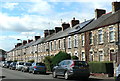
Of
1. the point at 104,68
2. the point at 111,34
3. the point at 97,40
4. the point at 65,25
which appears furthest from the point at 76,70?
the point at 65,25

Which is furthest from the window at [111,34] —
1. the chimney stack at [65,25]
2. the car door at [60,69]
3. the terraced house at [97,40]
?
the chimney stack at [65,25]

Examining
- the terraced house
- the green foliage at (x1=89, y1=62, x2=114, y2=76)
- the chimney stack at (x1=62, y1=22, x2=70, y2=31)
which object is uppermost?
the chimney stack at (x1=62, y1=22, x2=70, y2=31)

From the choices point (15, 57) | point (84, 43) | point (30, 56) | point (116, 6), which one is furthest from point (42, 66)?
point (15, 57)

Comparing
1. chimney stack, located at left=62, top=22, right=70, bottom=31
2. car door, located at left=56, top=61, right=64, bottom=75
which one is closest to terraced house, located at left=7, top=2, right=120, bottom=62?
chimney stack, located at left=62, top=22, right=70, bottom=31

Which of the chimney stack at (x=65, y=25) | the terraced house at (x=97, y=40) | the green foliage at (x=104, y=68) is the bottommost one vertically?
the green foliage at (x=104, y=68)

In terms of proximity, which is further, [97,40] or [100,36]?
[97,40]

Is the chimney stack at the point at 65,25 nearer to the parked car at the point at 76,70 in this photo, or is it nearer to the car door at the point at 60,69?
the car door at the point at 60,69

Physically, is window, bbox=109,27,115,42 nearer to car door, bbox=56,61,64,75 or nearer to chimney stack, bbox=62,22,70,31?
car door, bbox=56,61,64,75

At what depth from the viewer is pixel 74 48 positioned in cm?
3700

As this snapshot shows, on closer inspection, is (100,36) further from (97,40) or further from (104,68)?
(104,68)

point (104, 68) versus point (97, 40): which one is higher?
point (97, 40)

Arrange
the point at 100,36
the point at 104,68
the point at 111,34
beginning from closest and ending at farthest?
the point at 104,68, the point at 111,34, the point at 100,36

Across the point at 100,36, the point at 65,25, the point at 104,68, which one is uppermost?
the point at 65,25

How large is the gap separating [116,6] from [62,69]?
14429 mm
